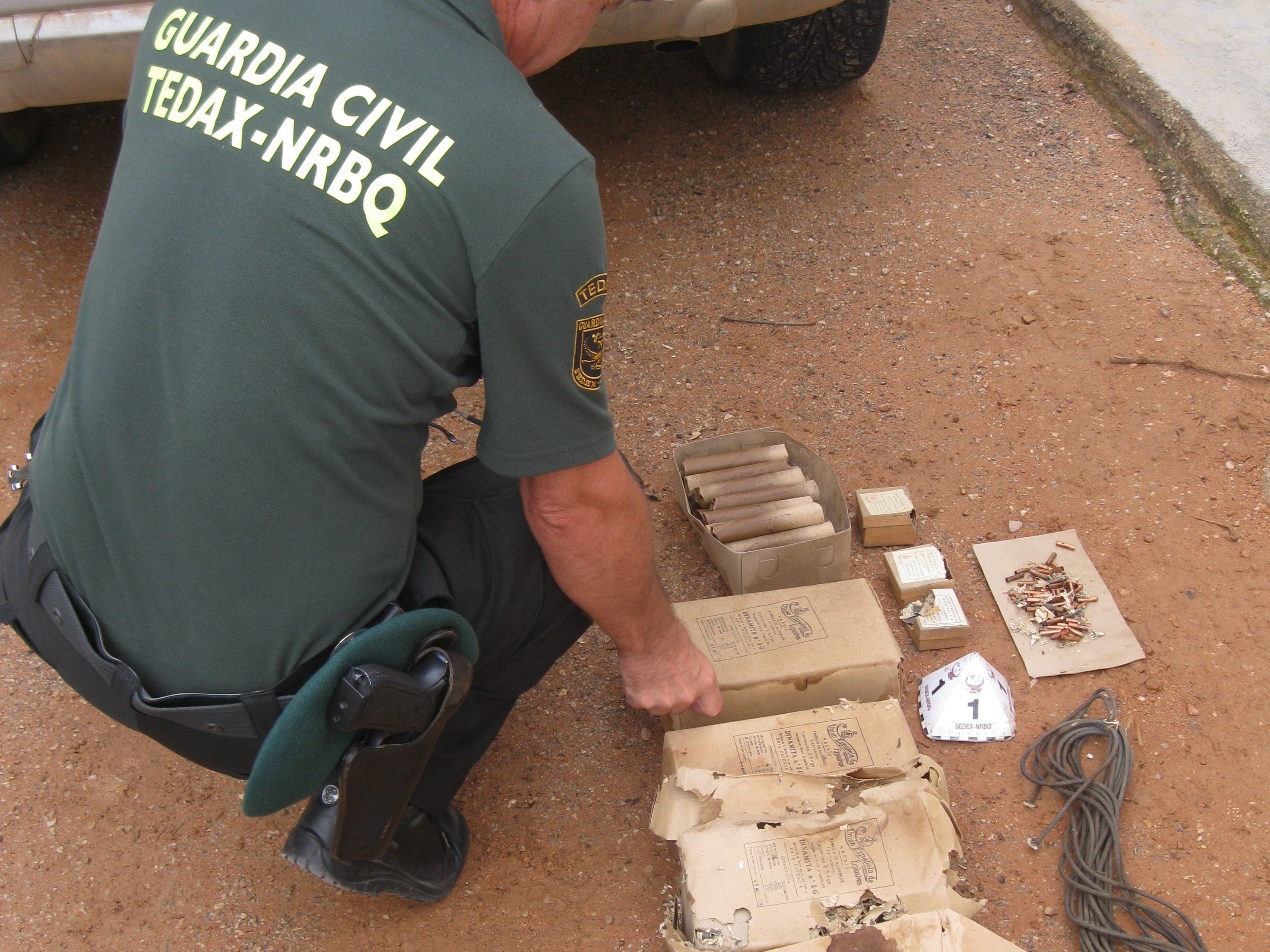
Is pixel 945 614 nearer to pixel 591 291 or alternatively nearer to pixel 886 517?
pixel 886 517

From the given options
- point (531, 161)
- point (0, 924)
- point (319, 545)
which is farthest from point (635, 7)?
point (0, 924)

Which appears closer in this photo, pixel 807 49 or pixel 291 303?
pixel 291 303

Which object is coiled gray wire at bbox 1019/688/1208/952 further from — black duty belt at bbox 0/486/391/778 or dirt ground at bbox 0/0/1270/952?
black duty belt at bbox 0/486/391/778

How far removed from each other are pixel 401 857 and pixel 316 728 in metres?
0.56

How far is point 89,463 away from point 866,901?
140 cm

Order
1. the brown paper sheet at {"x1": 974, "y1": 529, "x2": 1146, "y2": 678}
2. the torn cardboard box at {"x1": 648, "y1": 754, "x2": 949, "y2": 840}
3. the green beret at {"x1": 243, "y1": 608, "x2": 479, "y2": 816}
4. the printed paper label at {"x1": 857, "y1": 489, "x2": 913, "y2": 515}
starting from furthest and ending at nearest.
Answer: the printed paper label at {"x1": 857, "y1": 489, "x2": 913, "y2": 515} < the brown paper sheet at {"x1": 974, "y1": 529, "x2": 1146, "y2": 678} < the torn cardboard box at {"x1": 648, "y1": 754, "x2": 949, "y2": 840} < the green beret at {"x1": 243, "y1": 608, "x2": 479, "y2": 816}

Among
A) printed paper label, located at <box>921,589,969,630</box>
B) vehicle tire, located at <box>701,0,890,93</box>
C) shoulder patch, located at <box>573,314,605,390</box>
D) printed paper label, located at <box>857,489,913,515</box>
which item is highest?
shoulder patch, located at <box>573,314,605,390</box>

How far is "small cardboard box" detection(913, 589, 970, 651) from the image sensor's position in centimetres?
233

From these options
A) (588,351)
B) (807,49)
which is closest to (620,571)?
(588,351)

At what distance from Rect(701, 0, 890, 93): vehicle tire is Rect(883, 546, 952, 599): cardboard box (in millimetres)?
2110

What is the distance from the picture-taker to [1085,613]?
239 centimetres

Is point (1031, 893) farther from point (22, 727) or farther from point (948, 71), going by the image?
point (948, 71)

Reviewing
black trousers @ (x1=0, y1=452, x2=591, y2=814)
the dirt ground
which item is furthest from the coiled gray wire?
black trousers @ (x1=0, y1=452, x2=591, y2=814)

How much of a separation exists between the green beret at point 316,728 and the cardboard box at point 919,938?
78cm
